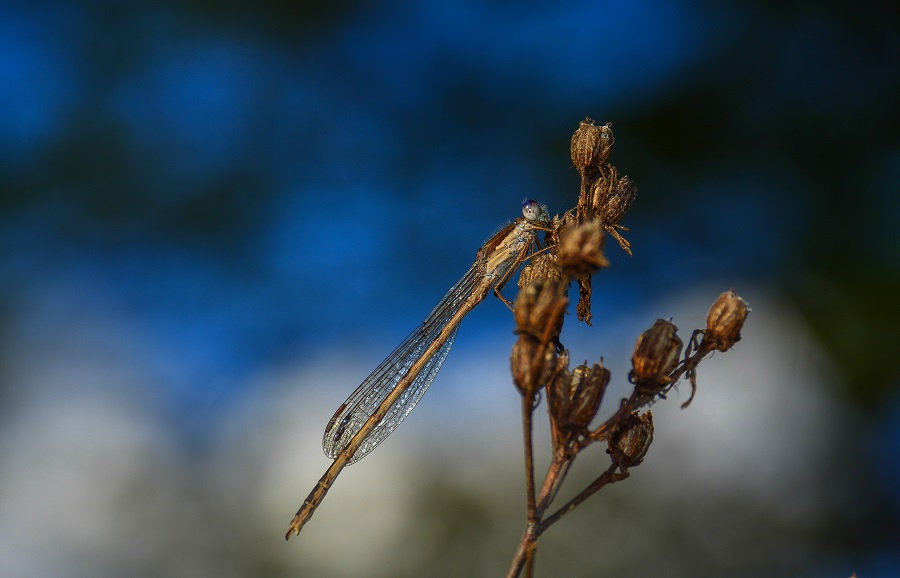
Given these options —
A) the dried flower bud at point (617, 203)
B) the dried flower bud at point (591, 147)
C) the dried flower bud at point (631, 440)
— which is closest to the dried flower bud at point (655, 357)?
the dried flower bud at point (631, 440)

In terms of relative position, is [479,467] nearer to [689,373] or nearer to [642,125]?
[689,373]

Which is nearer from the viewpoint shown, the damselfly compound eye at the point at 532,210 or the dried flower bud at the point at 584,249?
the dried flower bud at the point at 584,249

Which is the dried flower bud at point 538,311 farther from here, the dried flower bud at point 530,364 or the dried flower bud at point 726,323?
the dried flower bud at point 726,323

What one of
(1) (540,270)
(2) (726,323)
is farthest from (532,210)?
(2) (726,323)

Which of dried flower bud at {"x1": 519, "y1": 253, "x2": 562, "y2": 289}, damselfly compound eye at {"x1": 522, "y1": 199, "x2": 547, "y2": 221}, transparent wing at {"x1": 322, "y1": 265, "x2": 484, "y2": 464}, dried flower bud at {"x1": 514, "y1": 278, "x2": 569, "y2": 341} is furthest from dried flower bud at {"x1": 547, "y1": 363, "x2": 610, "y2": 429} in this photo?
transparent wing at {"x1": 322, "y1": 265, "x2": 484, "y2": 464}

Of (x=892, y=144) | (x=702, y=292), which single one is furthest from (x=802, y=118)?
(x=702, y=292)

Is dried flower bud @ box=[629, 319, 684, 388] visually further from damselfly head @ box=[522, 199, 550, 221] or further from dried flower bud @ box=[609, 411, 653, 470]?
damselfly head @ box=[522, 199, 550, 221]
